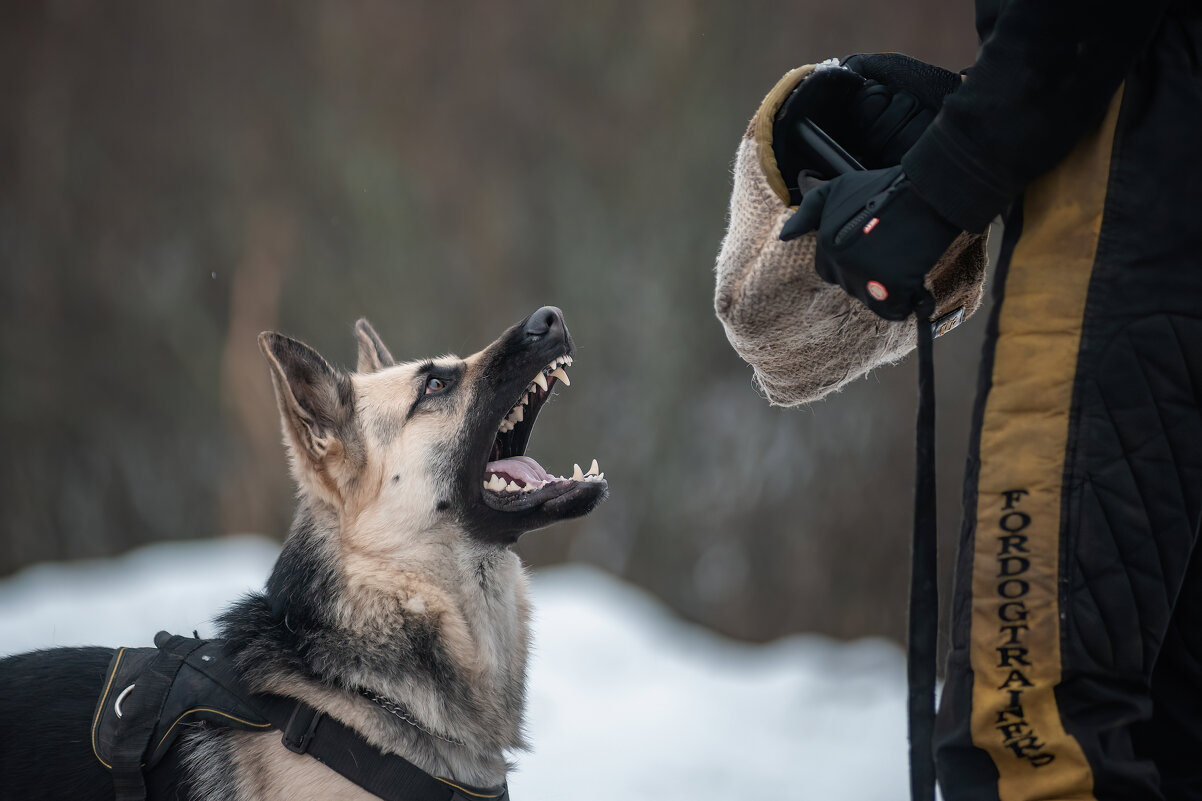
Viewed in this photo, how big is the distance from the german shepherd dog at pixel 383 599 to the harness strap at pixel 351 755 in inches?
1.1

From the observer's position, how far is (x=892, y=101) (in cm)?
185

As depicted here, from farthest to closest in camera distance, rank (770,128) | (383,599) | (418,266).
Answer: (418,266) → (383,599) → (770,128)

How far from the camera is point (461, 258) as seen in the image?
512cm

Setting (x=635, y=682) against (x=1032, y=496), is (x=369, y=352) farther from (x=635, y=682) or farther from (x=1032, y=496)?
(x=635, y=682)

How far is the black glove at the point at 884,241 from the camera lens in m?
1.40

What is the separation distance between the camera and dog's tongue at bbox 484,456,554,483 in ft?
7.97

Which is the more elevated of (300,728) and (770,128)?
(770,128)

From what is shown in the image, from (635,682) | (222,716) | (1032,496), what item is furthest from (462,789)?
(635,682)

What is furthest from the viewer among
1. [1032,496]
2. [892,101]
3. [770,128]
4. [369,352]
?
[369,352]

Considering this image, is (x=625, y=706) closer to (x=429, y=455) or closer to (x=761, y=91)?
(x=429, y=455)

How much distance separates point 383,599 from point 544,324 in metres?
0.88

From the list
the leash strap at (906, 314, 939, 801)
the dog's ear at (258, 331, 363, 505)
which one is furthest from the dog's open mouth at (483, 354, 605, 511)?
the leash strap at (906, 314, 939, 801)

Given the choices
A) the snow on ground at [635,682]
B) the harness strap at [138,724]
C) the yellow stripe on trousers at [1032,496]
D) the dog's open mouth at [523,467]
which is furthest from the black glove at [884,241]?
the snow on ground at [635,682]

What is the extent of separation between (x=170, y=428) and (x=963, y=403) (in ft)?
15.0
